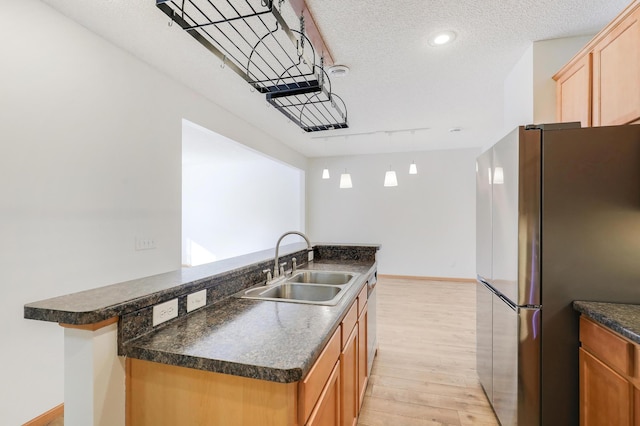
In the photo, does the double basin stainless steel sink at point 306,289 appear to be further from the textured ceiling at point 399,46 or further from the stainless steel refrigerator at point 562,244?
the textured ceiling at point 399,46

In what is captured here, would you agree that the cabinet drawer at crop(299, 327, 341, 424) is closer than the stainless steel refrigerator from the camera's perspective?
Yes

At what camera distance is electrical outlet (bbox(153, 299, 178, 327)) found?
3.65ft

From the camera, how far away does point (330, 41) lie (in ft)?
7.18

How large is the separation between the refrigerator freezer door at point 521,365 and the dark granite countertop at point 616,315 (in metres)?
0.20

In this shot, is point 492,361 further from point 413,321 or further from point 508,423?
point 413,321

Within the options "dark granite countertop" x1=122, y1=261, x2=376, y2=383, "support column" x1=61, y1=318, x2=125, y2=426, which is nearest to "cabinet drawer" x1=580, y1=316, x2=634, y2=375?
"dark granite countertop" x1=122, y1=261, x2=376, y2=383

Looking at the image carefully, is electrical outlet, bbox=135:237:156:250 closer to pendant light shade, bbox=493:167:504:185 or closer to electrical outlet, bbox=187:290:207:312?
electrical outlet, bbox=187:290:207:312

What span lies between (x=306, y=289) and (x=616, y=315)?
1567 mm

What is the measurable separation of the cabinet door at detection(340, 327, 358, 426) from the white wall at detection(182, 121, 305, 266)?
15.5 feet

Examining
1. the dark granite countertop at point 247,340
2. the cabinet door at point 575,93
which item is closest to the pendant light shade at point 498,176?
the cabinet door at point 575,93

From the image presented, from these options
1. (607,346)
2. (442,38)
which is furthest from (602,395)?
(442,38)

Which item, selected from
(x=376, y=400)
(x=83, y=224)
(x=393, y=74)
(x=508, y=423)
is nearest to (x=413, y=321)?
(x=376, y=400)

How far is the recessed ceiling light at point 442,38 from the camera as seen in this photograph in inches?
82.2

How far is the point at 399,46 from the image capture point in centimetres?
226
